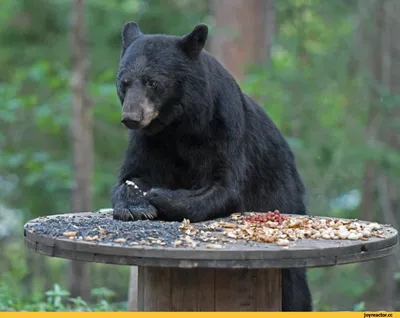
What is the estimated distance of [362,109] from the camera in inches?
402

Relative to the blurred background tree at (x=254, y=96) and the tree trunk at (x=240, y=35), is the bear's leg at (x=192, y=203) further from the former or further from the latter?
the tree trunk at (x=240, y=35)

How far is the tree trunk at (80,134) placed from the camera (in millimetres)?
A: 8352

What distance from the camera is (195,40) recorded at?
4441mm

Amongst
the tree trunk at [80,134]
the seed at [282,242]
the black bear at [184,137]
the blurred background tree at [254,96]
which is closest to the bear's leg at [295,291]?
the black bear at [184,137]

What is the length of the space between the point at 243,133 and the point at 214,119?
328mm

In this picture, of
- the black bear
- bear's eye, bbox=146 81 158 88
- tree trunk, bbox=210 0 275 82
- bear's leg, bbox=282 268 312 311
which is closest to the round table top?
the black bear

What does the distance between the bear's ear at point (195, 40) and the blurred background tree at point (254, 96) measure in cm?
384

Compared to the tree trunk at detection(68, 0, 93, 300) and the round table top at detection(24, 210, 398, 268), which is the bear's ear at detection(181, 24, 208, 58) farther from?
the tree trunk at detection(68, 0, 93, 300)

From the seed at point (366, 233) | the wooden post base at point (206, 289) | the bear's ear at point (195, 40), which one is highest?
the bear's ear at point (195, 40)

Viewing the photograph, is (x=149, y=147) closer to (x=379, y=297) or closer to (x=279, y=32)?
(x=379, y=297)

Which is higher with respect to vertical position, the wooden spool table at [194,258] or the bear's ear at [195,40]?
the bear's ear at [195,40]

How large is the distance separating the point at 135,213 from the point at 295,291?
1438 mm

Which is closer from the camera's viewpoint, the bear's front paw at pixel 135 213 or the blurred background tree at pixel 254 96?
the bear's front paw at pixel 135 213

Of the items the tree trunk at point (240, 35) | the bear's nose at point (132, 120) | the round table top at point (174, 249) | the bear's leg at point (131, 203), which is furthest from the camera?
the tree trunk at point (240, 35)
